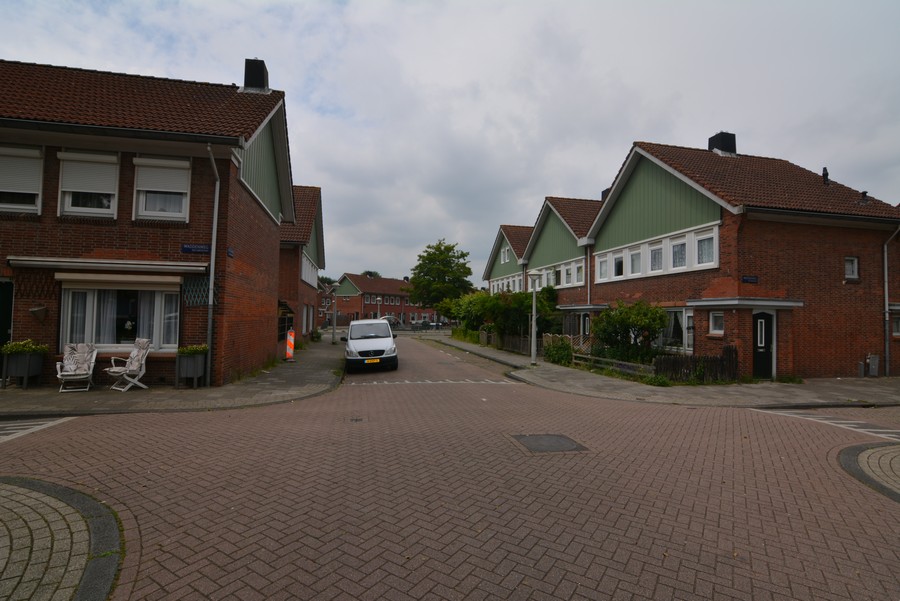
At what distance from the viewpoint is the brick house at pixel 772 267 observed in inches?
572

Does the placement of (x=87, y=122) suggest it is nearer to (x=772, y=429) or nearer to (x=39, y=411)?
(x=39, y=411)

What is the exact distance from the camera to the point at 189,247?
11.2m

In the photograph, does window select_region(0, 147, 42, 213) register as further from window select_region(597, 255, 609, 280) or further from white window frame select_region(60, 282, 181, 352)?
window select_region(597, 255, 609, 280)

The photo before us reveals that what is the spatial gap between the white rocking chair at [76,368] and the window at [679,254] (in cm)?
1778

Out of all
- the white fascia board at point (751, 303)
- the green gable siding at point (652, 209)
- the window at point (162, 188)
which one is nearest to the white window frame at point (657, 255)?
the green gable siding at point (652, 209)

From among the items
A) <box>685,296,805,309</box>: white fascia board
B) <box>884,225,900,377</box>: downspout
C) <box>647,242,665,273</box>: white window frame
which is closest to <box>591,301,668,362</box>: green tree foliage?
<box>685,296,805,309</box>: white fascia board

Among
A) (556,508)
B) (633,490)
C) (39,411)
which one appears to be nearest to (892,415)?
(633,490)

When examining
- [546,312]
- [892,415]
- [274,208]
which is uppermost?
[274,208]

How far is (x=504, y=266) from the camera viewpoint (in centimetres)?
3856

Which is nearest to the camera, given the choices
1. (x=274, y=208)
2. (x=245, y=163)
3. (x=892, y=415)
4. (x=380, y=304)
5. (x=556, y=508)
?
(x=556, y=508)

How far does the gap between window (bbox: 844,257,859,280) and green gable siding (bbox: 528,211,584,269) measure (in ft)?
35.6

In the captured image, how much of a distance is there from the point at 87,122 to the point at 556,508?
40.0 ft

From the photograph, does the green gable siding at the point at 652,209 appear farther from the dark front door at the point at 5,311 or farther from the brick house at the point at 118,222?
the dark front door at the point at 5,311

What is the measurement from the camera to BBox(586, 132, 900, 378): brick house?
14.5m
